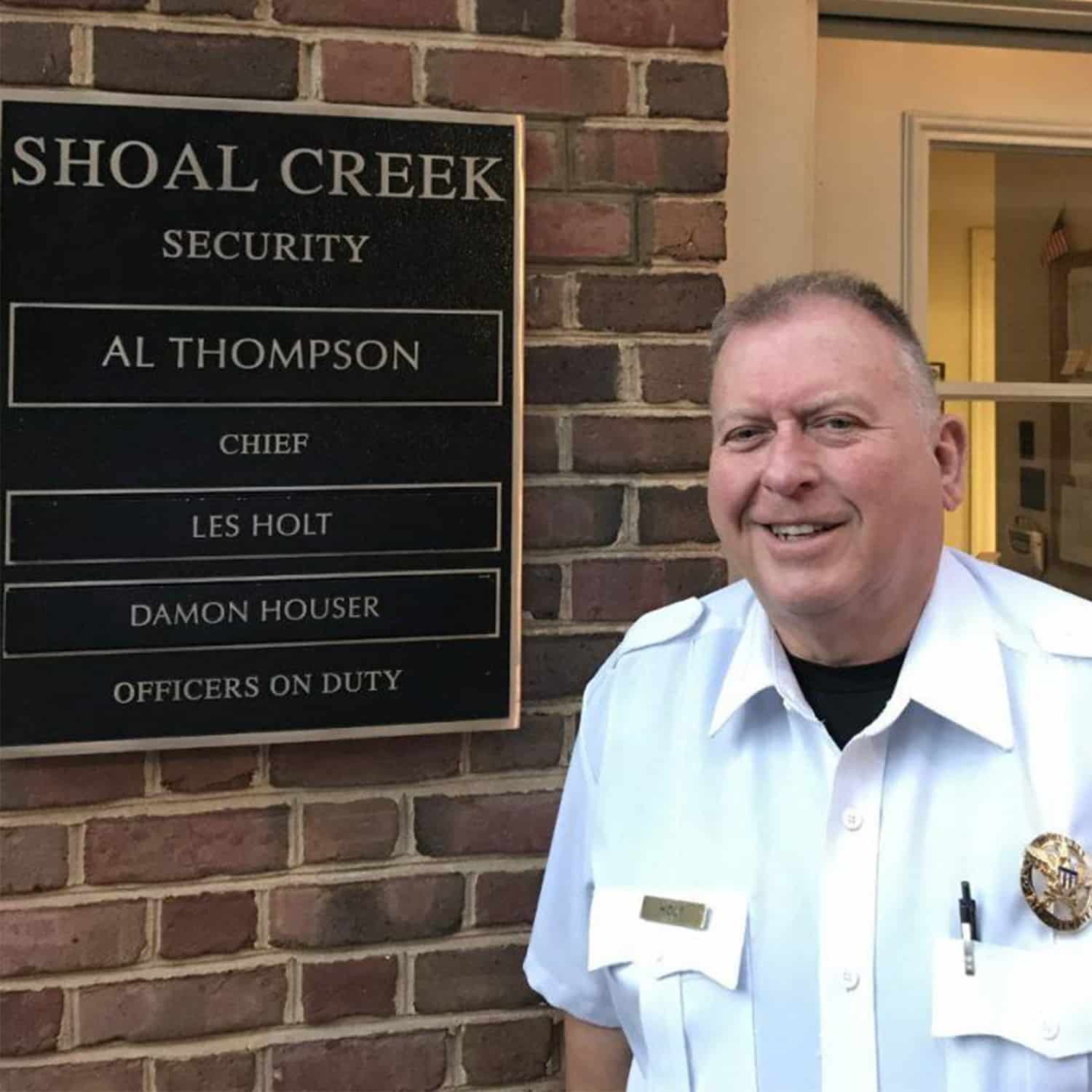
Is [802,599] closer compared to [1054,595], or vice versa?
Result: [802,599]

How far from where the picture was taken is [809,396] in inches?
43.8

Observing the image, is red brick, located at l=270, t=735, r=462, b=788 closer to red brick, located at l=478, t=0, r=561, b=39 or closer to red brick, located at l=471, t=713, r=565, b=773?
red brick, located at l=471, t=713, r=565, b=773

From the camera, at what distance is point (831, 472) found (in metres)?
1.11

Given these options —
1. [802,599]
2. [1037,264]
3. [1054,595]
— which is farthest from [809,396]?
[1037,264]

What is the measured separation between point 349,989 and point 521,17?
1350 mm

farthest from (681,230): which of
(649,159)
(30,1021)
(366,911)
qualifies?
(30,1021)

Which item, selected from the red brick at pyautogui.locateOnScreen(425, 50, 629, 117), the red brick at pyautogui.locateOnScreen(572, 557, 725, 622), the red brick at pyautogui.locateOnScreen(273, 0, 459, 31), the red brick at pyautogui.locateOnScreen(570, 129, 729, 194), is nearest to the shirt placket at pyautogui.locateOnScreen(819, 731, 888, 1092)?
the red brick at pyautogui.locateOnScreen(572, 557, 725, 622)

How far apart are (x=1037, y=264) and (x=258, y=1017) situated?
1.72 metres

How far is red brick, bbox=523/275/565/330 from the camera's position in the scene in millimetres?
1572

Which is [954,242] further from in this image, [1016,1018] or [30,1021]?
[30,1021]

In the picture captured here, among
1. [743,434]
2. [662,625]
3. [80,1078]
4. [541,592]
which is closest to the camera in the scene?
[743,434]

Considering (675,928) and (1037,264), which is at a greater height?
(1037,264)

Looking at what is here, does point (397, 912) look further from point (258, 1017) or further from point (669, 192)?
point (669, 192)

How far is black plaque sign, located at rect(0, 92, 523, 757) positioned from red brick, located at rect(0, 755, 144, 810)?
0.14 ft
